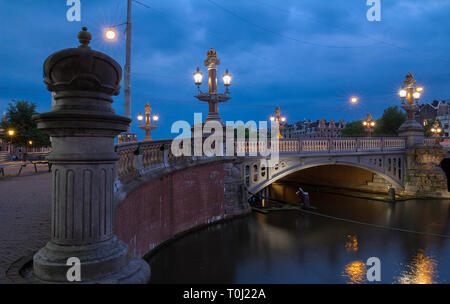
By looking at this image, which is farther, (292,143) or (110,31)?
(292,143)

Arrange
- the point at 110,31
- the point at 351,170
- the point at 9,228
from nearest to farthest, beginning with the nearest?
the point at 9,228
the point at 110,31
the point at 351,170

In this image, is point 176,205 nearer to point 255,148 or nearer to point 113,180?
point 255,148

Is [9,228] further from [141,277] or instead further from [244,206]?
[244,206]

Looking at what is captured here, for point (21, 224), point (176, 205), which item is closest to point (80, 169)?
point (21, 224)

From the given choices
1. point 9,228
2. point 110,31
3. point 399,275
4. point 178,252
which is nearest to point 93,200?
point 9,228

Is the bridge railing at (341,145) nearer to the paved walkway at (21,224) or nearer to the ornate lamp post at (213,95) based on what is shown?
the ornate lamp post at (213,95)

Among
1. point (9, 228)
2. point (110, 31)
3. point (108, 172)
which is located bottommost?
point (9, 228)

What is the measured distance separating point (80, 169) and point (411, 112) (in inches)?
1041

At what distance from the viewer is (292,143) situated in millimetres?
17969

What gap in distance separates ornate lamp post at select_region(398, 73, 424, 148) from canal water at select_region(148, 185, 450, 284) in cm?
817

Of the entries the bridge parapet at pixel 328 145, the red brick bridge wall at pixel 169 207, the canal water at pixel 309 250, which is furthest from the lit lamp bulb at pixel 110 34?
the canal water at pixel 309 250

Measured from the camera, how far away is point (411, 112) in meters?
23.4

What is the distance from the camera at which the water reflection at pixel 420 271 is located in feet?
28.5

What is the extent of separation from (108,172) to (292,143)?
15.6 m
